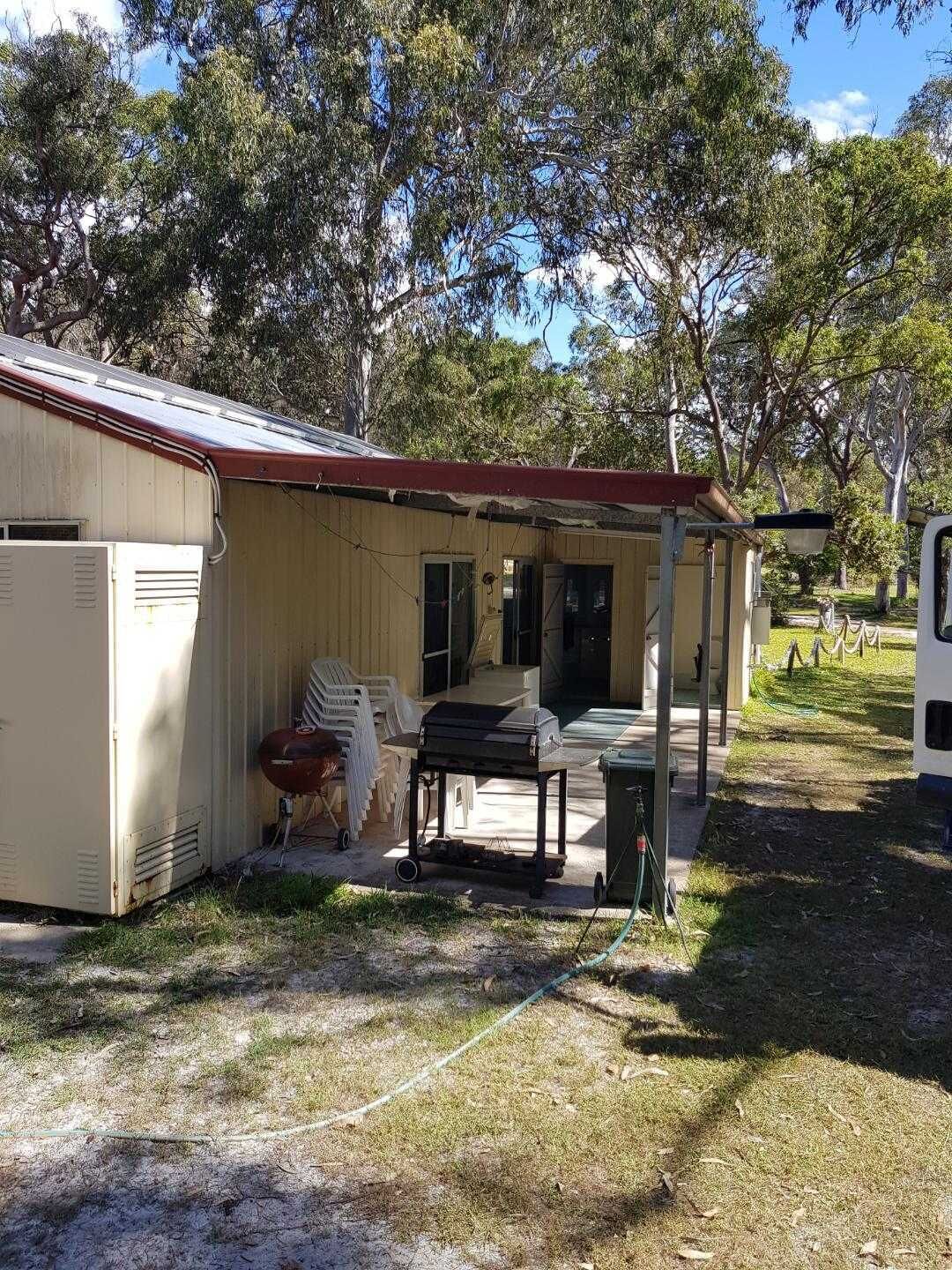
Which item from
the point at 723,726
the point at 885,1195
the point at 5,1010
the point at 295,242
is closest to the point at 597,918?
the point at 885,1195

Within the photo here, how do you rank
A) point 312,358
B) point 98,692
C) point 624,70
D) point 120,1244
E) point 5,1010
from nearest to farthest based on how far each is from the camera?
1. point 120,1244
2. point 5,1010
3. point 98,692
4. point 624,70
5. point 312,358

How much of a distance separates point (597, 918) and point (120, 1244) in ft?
10.1

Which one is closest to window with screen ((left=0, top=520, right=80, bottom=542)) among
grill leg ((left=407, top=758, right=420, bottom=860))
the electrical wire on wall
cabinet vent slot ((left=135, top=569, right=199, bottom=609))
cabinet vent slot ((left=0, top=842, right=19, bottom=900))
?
cabinet vent slot ((left=135, top=569, right=199, bottom=609))

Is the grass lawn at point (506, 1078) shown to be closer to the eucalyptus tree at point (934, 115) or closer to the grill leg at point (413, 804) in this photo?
the grill leg at point (413, 804)

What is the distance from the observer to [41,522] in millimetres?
5840

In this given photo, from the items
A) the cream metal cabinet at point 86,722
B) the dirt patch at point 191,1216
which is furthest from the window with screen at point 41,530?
the dirt patch at point 191,1216

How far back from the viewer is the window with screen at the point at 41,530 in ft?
19.1

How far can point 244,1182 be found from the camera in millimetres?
3086

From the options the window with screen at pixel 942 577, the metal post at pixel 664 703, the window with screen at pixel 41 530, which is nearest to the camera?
the metal post at pixel 664 703

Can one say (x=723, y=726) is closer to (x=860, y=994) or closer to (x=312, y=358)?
(x=860, y=994)

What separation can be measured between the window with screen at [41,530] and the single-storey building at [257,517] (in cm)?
1

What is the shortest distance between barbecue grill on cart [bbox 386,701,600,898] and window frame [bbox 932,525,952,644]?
7.58 ft

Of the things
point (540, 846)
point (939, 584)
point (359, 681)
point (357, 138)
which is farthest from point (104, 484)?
point (357, 138)

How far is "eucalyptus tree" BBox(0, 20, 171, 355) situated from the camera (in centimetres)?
1945
